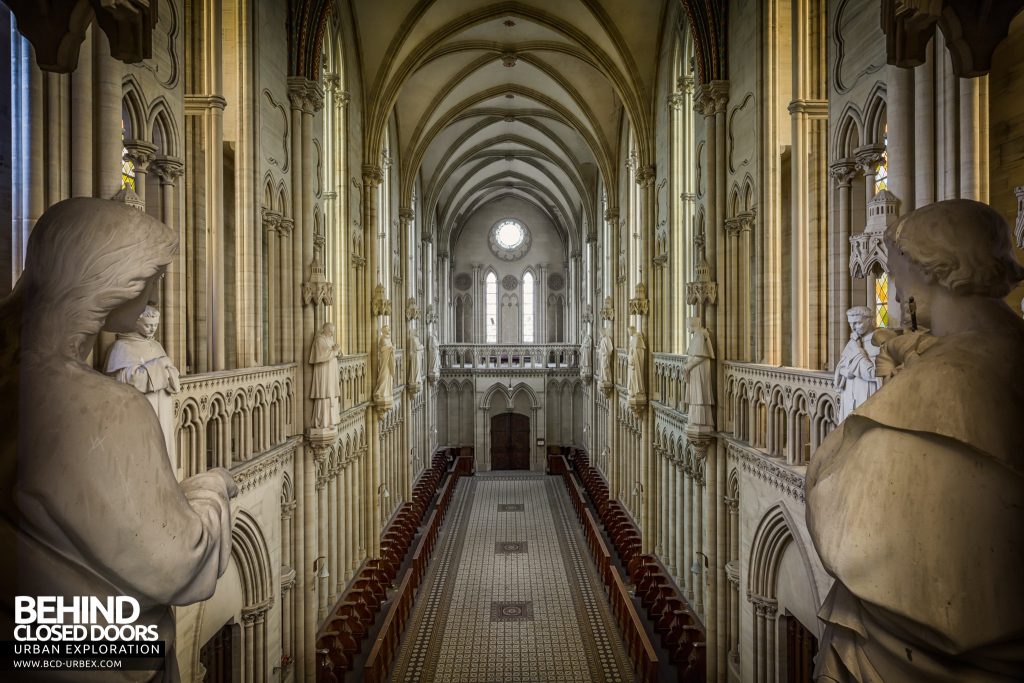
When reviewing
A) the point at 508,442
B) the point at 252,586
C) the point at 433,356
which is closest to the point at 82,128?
the point at 252,586

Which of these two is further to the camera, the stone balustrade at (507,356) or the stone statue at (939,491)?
the stone balustrade at (507,356)

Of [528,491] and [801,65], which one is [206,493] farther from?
[528,491]

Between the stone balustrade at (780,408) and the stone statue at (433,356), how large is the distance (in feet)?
68.2

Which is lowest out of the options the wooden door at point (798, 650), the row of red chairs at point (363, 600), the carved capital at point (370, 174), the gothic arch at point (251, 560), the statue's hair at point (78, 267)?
the row of red chairs at point (363, 600)

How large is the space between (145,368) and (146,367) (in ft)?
0.05

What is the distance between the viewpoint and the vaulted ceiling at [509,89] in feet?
56.6

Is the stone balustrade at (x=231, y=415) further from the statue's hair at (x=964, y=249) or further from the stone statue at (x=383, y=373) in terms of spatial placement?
the statue's hair at (x=964, y=249)

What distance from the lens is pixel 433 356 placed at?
3098cm

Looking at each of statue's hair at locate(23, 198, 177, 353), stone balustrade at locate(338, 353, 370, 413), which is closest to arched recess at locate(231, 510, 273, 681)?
stone balustrade at locate(338, 353, 370, 413)

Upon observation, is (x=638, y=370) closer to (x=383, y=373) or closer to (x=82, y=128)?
(x=383, y=373)

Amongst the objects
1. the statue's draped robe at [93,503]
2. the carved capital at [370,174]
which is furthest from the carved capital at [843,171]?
the carved capital at [370,174]

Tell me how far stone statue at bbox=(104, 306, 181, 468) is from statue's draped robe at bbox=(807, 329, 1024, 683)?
197 inches

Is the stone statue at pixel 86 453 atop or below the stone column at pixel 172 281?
below

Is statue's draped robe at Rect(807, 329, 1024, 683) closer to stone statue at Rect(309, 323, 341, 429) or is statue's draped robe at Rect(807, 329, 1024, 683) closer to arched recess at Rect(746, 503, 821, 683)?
arched recess at Rect(746, 503, 821, 683)
